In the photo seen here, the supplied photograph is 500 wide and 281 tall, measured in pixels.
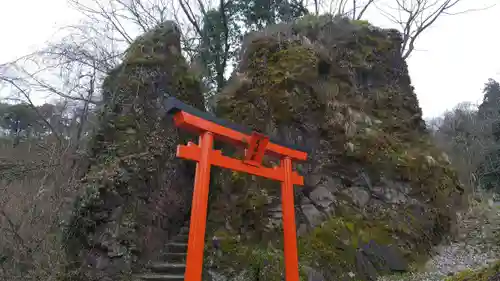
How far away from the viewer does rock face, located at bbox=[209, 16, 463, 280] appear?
20.3ft

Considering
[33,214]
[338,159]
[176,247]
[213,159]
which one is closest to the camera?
[213,159]

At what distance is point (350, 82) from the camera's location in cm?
837

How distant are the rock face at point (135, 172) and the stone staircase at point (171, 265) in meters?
0.21

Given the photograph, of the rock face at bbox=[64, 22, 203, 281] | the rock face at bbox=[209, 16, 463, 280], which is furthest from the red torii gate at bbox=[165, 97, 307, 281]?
the rock face at bbox=[64, 22, 203, 281]

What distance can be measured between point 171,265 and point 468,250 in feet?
19.4

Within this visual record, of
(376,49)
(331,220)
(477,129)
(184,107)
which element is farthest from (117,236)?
(477,129)

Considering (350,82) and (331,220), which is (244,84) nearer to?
(350,82)

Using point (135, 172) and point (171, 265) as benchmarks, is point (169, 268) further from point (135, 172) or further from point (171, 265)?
point (135, 172)

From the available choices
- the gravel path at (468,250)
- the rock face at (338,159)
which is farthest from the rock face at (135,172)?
the gravel path at (468,250)

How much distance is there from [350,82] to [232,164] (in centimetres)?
506

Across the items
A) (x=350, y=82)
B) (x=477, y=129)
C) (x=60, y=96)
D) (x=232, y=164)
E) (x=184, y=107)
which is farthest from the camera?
(x=477, y=129)

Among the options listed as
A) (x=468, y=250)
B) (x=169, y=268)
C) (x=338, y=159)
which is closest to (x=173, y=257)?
(x=169, y=268)

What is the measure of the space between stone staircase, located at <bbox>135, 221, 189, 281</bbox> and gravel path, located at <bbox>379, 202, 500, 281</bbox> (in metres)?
3.59

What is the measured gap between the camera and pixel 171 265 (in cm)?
597
